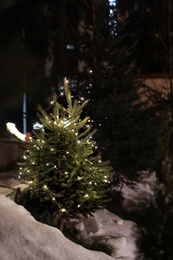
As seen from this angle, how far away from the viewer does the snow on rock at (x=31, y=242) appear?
621 cm

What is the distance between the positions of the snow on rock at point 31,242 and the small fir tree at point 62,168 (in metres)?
0.67

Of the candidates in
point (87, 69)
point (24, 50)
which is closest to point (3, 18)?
point (24, 50)

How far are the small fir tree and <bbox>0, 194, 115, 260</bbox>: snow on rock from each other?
2.19ft

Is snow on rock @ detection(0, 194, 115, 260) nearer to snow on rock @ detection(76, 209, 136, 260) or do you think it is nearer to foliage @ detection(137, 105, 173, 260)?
snow on rock @ detection(76, 209, 136, 260)

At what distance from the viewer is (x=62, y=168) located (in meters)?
7.58

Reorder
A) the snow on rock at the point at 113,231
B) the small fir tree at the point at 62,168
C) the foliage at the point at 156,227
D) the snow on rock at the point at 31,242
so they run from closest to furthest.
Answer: the foliage at the point at 156,227
the snow on rock at the point at 31,242
the small fir tree at the point at 62,168
the snow on rock at the point at 113,231

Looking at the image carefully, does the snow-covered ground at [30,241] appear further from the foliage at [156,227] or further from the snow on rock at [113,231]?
the foliage at [156,227]

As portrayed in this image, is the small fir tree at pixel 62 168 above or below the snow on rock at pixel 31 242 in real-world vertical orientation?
above

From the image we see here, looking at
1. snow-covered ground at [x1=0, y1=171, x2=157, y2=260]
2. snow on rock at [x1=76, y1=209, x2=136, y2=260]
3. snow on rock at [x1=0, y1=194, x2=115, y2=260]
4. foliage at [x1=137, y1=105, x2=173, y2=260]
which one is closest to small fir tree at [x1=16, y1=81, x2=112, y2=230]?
snow-covered ground at [x1=0, y1=171, x2=157, y2=260]

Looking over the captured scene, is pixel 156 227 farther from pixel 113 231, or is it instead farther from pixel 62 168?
pixel 113 231

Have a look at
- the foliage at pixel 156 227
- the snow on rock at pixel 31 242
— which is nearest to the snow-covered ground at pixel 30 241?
the snow on rock at pixel 31 242

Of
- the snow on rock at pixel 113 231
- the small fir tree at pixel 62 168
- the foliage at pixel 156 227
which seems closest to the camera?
the foliage at pixel 156 227

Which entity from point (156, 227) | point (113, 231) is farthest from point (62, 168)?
point (156, 227)

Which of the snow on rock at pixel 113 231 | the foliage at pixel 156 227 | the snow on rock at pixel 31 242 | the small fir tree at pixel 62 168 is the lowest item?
the snow on rock at pixel 113 231
